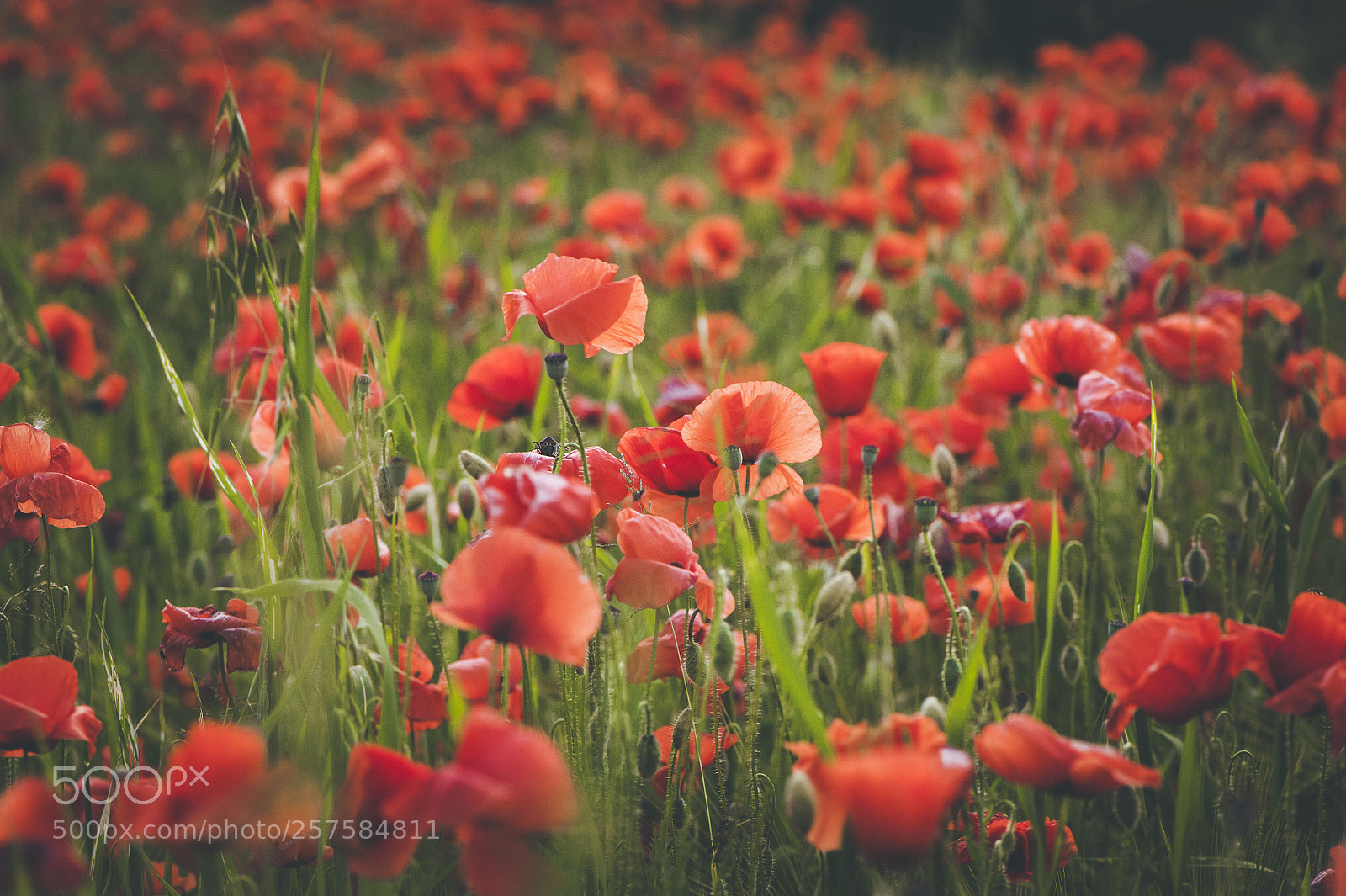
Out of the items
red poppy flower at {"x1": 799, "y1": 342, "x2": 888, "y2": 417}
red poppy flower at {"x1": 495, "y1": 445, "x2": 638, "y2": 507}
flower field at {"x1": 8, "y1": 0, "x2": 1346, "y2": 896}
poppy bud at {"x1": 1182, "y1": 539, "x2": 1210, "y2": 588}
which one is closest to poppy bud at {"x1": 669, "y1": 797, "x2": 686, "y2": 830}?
flower field at {"x1": 8, "y1": 0, "x2": 1346, "y2": 896}

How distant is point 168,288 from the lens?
2303mm

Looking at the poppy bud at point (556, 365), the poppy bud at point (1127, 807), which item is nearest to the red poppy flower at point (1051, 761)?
the poppy bud at point (1127, 807)

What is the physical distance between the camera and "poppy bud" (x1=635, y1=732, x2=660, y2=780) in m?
0.70

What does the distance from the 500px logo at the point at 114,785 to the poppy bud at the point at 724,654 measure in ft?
1.17

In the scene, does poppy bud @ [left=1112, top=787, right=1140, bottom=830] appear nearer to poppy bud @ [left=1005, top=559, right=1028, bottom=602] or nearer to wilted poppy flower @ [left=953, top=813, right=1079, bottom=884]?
wilted poppy flower @ [left=953, top=813, right=1079, bottom=884]

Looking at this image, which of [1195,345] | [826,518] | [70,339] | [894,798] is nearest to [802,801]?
[894,798]

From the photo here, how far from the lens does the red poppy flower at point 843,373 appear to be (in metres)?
1.00

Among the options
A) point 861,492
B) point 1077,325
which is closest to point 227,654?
point 861,492

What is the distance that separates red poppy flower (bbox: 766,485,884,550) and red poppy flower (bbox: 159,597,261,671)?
0.55 meters

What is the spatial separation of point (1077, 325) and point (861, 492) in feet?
1.09

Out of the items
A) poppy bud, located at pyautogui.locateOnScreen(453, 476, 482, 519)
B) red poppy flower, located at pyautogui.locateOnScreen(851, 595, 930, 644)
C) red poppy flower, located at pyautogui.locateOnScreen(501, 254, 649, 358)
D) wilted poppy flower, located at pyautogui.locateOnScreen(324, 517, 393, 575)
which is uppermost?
red poppy flower, located at pyautogui.locateOnScreen(501, 254, 649, 358)

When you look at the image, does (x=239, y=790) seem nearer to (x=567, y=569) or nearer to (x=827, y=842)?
(x=567, y=569)

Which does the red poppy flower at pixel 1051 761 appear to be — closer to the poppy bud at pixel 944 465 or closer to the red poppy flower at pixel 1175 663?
the red poppy flower at pixel 1175 663

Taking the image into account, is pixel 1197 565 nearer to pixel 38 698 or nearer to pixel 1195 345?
pixel 1195 345
